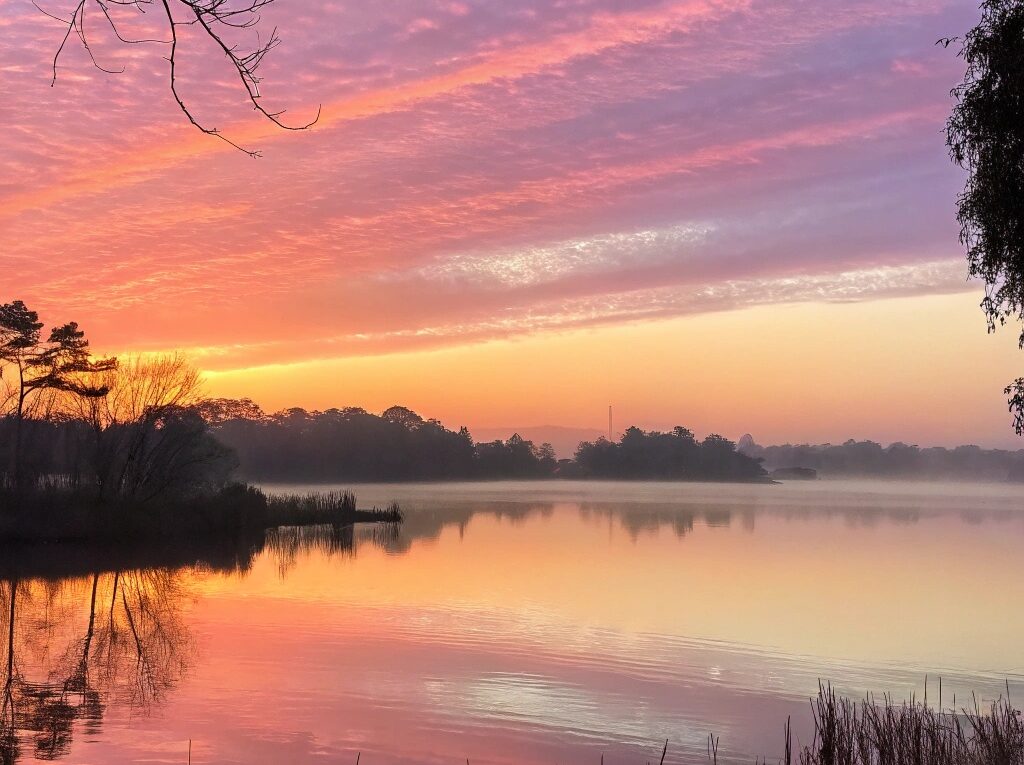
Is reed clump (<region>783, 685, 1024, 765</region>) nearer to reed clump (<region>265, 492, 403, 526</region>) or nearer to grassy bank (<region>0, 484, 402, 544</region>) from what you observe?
grassy bank (<region>0, 484, 402, 544</region>)

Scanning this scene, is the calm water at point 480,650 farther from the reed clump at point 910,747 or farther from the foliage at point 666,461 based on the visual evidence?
the foliage at point 666,461

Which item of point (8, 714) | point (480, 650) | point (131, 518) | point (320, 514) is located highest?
point (131, 518)

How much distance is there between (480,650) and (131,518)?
21.7 meters

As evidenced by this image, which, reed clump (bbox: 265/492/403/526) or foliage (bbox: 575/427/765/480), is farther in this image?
foliage (bbox: 575/427/765/480)

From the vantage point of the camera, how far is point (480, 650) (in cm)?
1475

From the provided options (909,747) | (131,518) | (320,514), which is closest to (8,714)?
(909,747)

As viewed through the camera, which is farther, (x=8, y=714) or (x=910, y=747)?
(x=8, y=714)

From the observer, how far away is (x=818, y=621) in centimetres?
1859

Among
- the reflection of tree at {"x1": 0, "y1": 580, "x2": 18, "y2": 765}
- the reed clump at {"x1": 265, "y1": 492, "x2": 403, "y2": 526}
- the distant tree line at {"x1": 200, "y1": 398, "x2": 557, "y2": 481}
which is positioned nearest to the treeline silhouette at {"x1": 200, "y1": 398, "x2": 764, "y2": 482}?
the distant tree line at {"x1": 200, "y1": 398, "x2": 557, "y2": 481}

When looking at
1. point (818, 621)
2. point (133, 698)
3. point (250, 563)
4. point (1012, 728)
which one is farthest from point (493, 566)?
point (1012, 728)

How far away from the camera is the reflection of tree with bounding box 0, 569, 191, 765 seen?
31.5 feet

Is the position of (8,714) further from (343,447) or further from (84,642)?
(343,447)

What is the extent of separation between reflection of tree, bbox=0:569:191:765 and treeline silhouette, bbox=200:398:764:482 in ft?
270

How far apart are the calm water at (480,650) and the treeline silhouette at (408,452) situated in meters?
80.0
